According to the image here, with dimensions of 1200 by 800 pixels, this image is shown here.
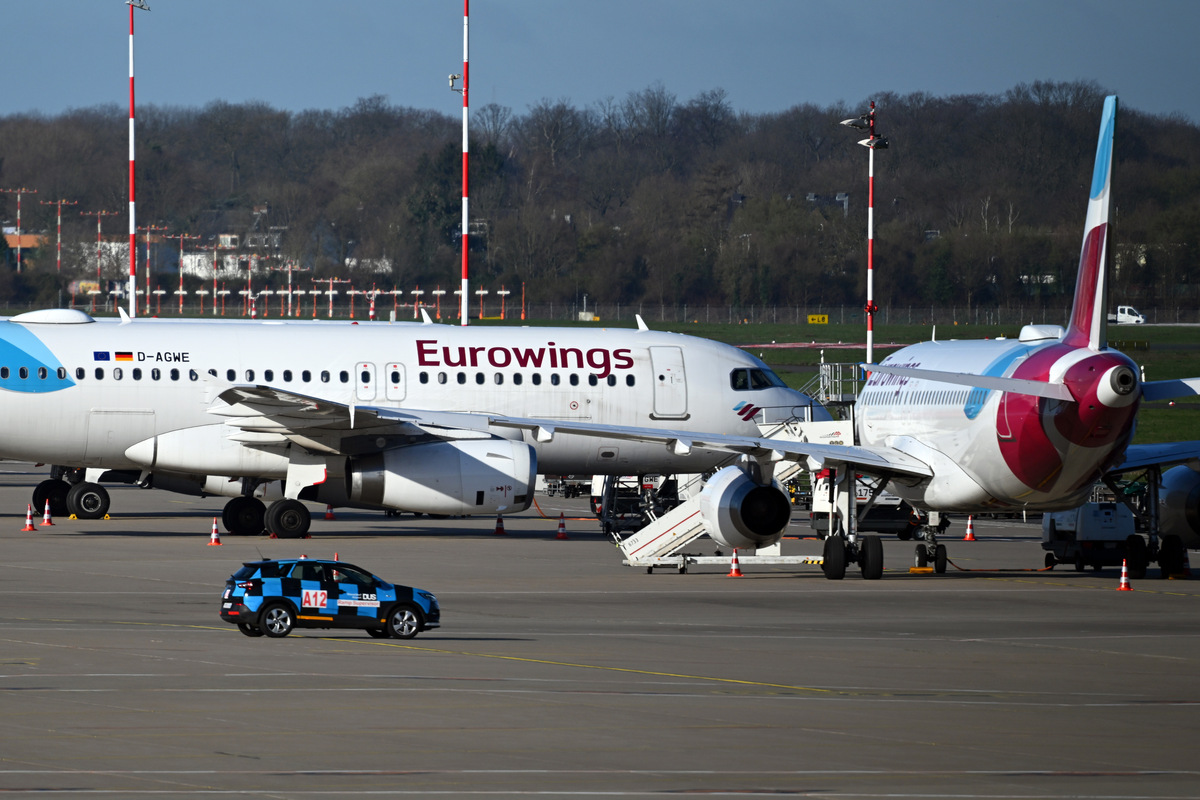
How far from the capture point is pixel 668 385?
34.8 m

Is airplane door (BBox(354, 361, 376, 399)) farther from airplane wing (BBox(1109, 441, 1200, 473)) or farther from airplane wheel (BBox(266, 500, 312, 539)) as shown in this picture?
airplane wing (BBox(1109, 441, 1200, 473))

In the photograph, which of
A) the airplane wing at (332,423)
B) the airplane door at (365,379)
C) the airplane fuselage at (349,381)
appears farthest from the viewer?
the airplane door at (365,379)

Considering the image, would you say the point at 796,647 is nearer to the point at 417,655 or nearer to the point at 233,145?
the point at 417,655

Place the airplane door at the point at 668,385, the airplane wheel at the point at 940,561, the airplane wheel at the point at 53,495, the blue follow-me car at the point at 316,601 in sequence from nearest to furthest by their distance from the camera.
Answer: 1. the blue follow-me car at the point at 316,601
2. the airplane wheel at the point at 940,561
3. the airplane door at the point at 668,385
4. the airplane wheel at the point at 53,495

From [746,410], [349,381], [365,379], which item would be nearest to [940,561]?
[746,410]

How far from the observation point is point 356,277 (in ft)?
390

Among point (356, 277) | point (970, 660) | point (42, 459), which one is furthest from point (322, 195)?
point (970, 660)

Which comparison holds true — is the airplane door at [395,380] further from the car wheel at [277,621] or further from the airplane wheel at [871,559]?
the car wheel at [277,621]

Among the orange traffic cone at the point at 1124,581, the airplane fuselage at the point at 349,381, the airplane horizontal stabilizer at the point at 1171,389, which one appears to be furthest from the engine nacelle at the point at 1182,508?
the airplane fuselage at the point at 349,381

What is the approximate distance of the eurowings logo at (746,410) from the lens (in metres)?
35.0

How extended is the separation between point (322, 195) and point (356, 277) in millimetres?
18363

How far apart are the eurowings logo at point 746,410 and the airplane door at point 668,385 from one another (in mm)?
1158

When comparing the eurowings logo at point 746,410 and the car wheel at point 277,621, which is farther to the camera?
the eurowings logo at point 746,410

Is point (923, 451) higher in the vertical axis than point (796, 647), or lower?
higher
